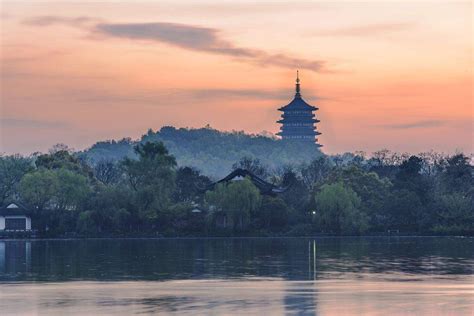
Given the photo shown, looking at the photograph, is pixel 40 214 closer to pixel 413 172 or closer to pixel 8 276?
pixel 413 172

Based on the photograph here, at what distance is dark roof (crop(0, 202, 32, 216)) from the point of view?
89875 mm

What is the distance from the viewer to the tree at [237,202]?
87.5m

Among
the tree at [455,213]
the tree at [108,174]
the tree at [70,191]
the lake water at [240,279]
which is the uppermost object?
the tree at [108,174]

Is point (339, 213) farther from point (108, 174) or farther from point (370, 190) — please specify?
point (108, 174)

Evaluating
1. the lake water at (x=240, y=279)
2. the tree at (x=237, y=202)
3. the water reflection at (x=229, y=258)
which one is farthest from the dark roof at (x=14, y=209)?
the lake water at (x=240, y=279)

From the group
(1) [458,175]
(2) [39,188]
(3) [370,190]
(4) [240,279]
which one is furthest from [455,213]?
(4) [240,279]

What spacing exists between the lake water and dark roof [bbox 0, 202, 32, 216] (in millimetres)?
19174

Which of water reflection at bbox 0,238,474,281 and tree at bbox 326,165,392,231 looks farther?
tree at bbox 326,165,392,231

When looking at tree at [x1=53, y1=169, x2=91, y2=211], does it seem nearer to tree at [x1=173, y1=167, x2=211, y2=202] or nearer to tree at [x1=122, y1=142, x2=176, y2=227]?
tree at [x1=122, y1=142, x2=176, y2=227]

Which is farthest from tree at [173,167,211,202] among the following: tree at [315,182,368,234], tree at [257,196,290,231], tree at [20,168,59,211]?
tree at [315,182,368,234]

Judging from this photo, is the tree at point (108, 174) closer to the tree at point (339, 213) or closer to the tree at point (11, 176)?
the tree at point (11, 176)

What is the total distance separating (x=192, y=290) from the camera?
38625 millimetres

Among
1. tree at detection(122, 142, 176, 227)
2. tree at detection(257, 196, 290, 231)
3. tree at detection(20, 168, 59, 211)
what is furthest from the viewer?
tree at detection(20, 168, 59, 211)

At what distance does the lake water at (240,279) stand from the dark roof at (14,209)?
1917 cm
